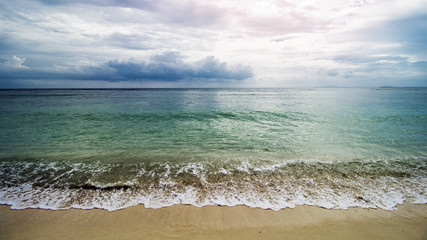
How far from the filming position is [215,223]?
4469mm

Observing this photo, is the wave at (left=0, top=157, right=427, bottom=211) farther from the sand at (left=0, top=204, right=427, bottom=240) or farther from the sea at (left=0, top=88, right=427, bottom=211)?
the sand at (left=0, top=204, right=427, bottom=240)

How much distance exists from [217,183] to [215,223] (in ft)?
6.16

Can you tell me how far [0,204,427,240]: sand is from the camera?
4.14 metres

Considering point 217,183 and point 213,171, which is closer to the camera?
point 217,183

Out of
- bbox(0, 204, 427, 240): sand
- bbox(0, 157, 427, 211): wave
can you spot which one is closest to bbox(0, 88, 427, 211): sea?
bbox(0, 157, 427, 211): wave

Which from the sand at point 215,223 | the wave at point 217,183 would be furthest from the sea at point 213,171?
the sand at point 215,223

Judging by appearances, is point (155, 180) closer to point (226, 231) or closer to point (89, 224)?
point (89, 224)

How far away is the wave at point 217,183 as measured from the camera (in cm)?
532

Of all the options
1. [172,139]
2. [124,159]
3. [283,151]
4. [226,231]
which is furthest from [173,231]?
[172,139]

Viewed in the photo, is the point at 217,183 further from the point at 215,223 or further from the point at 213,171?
the point at 215,223

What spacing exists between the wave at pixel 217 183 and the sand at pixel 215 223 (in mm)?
273

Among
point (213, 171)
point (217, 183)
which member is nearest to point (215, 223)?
point (217, 183)

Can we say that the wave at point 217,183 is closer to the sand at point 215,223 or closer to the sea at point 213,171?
the sea at point 213,171

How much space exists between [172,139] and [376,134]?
48.0 feet
